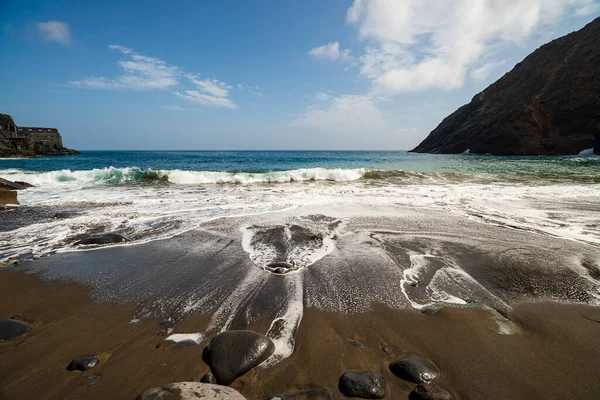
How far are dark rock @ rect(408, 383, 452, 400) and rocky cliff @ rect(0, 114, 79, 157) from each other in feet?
215

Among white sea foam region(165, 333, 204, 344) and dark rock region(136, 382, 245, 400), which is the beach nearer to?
white sea foam region(165, 333, 204, 344)

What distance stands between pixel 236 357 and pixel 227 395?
40cm

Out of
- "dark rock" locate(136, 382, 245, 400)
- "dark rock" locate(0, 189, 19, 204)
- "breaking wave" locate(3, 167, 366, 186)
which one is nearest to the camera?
"dark rock" locate(136, 382, 245, 400)

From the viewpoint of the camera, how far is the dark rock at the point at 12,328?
95.7 inches

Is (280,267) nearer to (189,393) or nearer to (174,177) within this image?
(189,393)

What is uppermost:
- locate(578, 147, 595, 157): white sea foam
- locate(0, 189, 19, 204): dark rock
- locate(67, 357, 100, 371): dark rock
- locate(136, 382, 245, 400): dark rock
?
locate(578, 147, 595, 157): white sea foam

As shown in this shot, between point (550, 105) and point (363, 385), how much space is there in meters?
61.4

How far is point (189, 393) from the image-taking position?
5.32ft

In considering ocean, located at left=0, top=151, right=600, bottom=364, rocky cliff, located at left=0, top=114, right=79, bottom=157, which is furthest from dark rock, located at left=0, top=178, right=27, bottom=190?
rocky cliff, located at left=0, top=114, right=79, bottom=157

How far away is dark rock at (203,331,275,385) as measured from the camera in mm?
2000

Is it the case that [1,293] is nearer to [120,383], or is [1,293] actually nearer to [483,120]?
[120,383]

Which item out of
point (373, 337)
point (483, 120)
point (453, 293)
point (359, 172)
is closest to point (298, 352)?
point (373, 337)

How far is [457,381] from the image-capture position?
1952mm

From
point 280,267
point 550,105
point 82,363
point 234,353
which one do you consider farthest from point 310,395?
point 550,105
